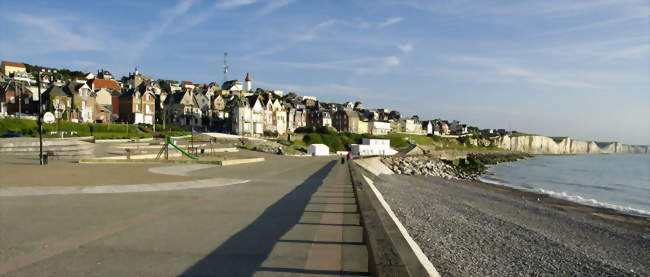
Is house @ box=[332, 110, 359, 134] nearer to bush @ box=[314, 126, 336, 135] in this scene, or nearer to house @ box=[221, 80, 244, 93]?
bush @ box=[314, 126, 336, 135]

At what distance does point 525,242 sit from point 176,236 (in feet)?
40.1

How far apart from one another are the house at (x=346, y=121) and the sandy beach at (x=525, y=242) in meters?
98.2

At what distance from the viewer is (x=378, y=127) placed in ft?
449

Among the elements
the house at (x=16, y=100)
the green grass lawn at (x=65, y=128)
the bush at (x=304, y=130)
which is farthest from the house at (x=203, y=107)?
the house at (x=16, y=100)

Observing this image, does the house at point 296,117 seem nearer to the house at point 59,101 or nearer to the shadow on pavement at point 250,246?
the house at point 59,101

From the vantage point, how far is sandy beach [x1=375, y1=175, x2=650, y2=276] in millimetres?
10469

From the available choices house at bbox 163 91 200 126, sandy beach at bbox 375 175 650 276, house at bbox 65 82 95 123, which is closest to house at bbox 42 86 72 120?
house at bbox 65 82 95 123

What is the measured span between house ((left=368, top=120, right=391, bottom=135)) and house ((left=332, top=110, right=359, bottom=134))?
11415 mm

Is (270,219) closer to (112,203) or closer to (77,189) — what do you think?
(112,203)

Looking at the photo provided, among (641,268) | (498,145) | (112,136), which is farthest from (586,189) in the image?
(498,145)

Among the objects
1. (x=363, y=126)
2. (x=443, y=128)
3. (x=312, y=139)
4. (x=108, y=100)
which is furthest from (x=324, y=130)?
(x=443, y=128)

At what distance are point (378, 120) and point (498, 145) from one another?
72.8 metres

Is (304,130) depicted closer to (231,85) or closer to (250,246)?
(231,85)

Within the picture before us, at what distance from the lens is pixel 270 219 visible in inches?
385
